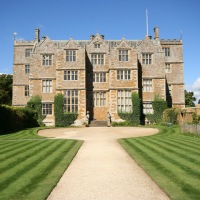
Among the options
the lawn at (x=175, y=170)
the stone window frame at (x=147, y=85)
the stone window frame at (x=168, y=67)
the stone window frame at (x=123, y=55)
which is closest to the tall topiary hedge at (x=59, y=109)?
the stone window frame at (x=123, y=55)

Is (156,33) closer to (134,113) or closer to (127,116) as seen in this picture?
(134,113)

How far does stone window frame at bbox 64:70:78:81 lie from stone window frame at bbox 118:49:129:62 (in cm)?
615

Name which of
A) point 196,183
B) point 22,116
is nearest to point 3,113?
point 22,116

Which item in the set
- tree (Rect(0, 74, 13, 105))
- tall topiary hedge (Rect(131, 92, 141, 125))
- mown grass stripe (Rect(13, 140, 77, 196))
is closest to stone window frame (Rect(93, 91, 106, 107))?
tall topiary hedge (Rect(131, 92, 141, 125))

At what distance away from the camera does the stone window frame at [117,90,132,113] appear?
1289 inches

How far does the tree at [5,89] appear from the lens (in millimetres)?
57391

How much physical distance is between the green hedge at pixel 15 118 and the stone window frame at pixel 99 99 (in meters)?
8.13

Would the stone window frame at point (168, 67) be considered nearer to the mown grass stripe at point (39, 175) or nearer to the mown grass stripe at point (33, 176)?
the mown grass stripe at point (39, 175)

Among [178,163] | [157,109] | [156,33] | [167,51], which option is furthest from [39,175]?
[156,33]

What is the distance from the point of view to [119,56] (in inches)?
1313

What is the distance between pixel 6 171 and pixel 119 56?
27.0 m

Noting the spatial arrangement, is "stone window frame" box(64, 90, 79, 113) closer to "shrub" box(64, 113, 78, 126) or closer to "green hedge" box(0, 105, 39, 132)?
"shrub" box(64, 113, 78, 126)

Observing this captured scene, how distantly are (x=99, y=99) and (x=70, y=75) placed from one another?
204 inches

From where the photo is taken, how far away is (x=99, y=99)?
34.4 metres
